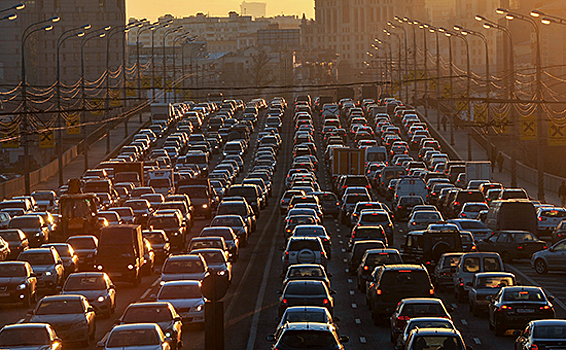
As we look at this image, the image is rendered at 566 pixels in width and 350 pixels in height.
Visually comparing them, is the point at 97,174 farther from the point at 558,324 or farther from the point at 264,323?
the point at 558,324

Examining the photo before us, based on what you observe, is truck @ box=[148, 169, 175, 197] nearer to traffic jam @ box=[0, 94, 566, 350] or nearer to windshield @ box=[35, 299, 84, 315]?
traffic jam @ box=[0, 94, 566, 350]

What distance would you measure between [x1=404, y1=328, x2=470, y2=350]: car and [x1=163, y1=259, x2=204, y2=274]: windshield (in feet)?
38.6

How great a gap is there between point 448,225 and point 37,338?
20.8m

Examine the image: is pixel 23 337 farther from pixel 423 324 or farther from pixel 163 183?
pixel 163 183

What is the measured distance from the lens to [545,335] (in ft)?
→ 65.1

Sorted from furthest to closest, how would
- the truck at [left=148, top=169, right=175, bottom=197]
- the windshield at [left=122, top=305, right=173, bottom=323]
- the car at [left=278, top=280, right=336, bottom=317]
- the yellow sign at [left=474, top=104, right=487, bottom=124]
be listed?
the yellow sign at [left=474, top=104, right=487, bottom=124], the truck at [left=148, top=169, right=175, bottom=197], the car at [left=278, top=280, right=336, bottom=317], the windshield at [left=122, top=305, right=173, bottom=323]

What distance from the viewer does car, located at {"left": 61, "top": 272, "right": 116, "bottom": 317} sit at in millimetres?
28297

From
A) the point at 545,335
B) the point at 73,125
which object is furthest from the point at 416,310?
the point at 73,125

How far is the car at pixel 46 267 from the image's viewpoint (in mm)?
33094

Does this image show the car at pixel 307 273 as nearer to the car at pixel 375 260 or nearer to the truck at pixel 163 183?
the car at pixel 375 260

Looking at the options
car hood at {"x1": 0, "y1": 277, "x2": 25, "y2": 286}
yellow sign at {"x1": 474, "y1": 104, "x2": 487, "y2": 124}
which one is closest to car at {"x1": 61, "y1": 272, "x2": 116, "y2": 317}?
car hood at {"x1": 0, "y1": 277, "x2": 25, "y2": 286}

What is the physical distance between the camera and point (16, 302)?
30.7 metres

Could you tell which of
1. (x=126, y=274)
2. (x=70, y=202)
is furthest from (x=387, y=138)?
(x=126, y=274)

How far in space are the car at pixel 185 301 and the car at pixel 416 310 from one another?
516 centimetres
